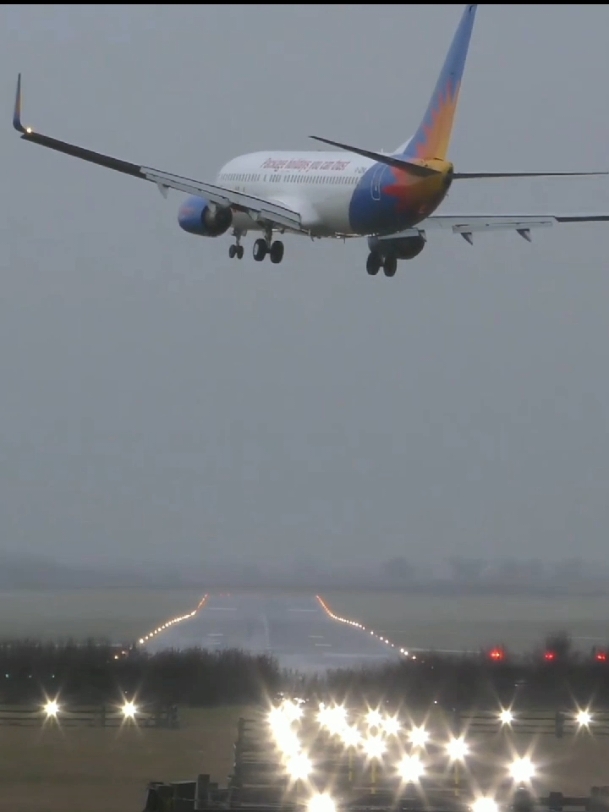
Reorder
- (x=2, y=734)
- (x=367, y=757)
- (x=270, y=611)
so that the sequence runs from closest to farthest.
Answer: (x=367, y=757) < (x=2, y=734) < (x=270, y=611)

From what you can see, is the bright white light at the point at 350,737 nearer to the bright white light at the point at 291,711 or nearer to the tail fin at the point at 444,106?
the bright white light at the point at 291,711

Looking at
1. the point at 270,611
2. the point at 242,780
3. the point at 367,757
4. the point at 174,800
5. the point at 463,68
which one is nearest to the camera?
the point at 174,800

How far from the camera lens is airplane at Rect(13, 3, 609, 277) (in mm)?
69562

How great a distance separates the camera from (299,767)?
49.1 m

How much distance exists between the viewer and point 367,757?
5731 cm

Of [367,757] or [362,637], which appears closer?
[367,757]

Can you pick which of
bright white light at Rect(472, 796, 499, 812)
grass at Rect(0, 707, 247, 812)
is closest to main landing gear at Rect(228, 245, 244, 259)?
grass at Rect(0, 707, 247, 812)

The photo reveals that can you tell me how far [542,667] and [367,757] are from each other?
74.1 ft

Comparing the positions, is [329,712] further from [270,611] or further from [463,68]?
[270,611]

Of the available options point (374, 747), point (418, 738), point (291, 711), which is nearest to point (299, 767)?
point (374, 747)

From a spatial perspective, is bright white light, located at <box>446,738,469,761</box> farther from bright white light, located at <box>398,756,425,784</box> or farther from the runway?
the runway

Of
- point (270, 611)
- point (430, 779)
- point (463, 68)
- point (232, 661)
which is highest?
point (463, 68)

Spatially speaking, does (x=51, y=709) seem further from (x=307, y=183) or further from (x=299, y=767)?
(x=299, y=767)

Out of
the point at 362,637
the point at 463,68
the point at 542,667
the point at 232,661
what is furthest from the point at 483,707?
the point at 463,68
